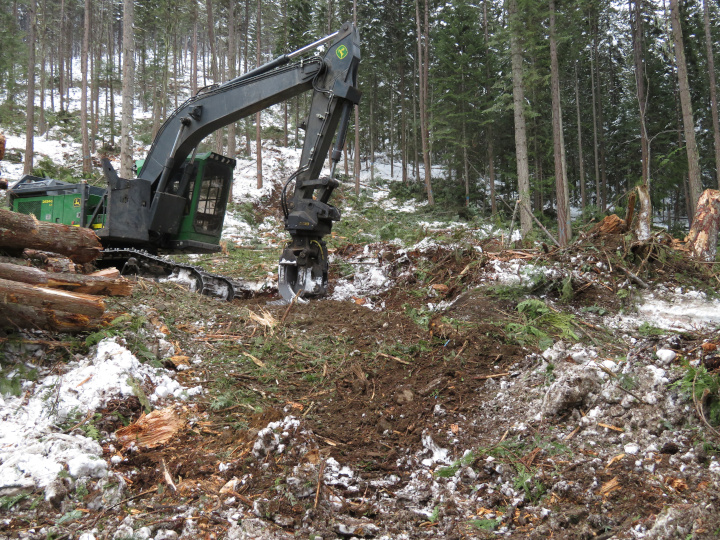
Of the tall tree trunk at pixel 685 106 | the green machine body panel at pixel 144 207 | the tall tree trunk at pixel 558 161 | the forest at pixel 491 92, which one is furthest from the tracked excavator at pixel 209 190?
the tall tree trunk at pixel 685 106

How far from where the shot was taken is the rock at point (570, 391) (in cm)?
371

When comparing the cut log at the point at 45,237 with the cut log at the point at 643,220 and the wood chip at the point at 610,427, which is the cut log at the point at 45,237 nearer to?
the wood chip at the point at 610,427

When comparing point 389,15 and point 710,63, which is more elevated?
point 389,15

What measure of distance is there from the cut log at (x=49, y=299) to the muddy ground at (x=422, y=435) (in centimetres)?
31

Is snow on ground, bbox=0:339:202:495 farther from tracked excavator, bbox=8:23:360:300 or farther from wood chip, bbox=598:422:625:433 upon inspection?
tracked excavator, bbox=8:23:360:300

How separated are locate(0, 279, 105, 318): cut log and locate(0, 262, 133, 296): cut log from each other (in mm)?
195

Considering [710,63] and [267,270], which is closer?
[267,270]

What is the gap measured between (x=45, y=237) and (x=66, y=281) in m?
0.94

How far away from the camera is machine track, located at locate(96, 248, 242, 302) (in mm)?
8586

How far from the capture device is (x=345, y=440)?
3.81 metres

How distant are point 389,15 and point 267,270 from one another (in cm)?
2509

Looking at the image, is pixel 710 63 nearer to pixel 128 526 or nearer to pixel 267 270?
pixel 267 270

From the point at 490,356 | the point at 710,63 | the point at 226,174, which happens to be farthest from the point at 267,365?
the point at 710,63

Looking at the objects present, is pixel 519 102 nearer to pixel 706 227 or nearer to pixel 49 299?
pixel 706 227
